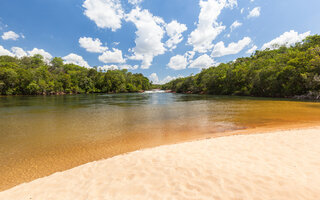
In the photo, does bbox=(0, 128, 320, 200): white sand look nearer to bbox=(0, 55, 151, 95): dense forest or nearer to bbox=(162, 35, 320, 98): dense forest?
bbox=(162, 35, 320, 98): dense forest

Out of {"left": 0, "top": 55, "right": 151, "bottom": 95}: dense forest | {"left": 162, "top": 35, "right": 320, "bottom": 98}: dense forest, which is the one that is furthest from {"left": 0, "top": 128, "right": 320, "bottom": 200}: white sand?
{"left": 0, "top": 55, "right": 151, "bottom": 95}: dense forest

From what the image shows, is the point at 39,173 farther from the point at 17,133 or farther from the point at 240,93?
the point at 240,93

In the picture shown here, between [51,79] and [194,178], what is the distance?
101248mm

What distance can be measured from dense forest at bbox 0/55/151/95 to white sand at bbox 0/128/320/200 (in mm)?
86678

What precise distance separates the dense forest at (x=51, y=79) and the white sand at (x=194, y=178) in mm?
86678

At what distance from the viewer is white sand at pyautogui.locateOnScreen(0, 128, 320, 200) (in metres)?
3.20

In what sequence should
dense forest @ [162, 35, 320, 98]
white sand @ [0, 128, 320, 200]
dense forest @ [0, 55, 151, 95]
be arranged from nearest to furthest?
white sand @ [0, 128, 320, 200], dense forest @ [162, 35, 320, 98], dense forest @ [0, 55, 151, 95]

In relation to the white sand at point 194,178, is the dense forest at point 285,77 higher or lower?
higher

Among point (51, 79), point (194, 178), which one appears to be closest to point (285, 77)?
point (194, 178)

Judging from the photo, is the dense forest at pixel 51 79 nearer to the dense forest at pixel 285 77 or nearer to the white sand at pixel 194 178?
the dense forest at pixel 285 77

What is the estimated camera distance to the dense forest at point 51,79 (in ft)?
217

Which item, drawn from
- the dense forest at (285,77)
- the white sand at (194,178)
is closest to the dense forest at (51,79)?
the dense forest at (285,77)

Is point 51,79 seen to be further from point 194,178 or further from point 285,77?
point 285,77

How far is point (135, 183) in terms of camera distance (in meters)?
3.76
